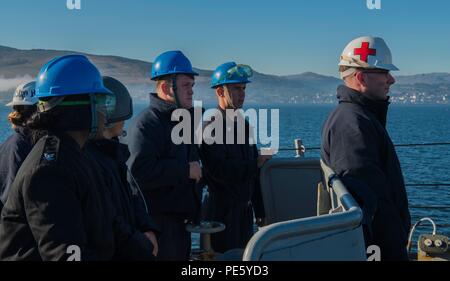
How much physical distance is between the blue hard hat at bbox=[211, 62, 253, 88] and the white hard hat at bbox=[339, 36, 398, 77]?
64.3 inches

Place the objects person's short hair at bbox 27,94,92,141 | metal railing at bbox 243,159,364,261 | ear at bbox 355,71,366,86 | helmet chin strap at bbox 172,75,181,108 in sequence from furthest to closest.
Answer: helmet chin strap at bbox 172,75,181,108, ear at bbox 355,71,366,86, person's short hair at bbox 27,94,92,141, metal railing at bbox 243,159,364,261

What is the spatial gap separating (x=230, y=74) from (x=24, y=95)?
1.85 m

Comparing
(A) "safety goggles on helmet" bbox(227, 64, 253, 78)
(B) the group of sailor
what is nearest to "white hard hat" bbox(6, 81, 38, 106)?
(B) the group of sailor

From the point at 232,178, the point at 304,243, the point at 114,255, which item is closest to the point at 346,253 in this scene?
the point at 304,243

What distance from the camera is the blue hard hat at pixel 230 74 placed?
15.8 feet

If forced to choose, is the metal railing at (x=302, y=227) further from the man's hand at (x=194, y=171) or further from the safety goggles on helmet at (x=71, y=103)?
the man's hand at (x=194, y=171)

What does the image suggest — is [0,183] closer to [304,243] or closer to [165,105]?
Answer: [165,105]

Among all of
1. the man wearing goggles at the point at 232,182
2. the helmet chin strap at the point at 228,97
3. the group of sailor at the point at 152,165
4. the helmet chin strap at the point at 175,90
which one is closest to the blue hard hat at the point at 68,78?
the group of sailor at the point at 152,165

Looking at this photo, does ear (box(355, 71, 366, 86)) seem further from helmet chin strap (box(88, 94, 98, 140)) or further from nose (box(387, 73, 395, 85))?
helmet chin strap (box(88, 94, 98, 140))

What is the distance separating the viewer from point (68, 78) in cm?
228

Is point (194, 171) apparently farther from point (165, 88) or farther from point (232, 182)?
point (165, 88)

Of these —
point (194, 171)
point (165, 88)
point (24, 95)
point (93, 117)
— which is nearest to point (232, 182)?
point (194, 171)

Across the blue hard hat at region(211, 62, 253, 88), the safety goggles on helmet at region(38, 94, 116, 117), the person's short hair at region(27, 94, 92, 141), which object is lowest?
the person's short hair at region(27, 94, 92, 141)

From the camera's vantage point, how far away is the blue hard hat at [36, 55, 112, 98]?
87.7 inches
